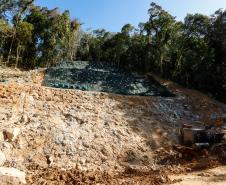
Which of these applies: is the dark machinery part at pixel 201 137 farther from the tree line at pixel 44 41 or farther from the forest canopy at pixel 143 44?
the tree line at pixel 44 41

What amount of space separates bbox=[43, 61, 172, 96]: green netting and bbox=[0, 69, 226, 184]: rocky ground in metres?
1.90

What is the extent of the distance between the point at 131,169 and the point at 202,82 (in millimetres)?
15332

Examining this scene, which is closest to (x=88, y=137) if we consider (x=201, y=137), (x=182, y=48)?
(x=201, y=137)

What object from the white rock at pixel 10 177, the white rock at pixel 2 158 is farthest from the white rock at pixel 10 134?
the white rock at pixel 10 177

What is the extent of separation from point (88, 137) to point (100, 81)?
8952 mm

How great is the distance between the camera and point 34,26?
33.4 meters

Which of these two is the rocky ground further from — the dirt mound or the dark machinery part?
the dark machinery part

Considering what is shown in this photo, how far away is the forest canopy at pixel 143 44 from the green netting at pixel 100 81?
13.1ft

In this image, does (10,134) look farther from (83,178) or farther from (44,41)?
(44,41)

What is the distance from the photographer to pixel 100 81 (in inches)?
894

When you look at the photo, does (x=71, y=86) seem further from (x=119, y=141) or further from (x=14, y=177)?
(x=14, y=177)

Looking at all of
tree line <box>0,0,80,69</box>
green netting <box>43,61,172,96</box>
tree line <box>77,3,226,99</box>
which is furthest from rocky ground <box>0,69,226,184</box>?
tree line <box>0,0,80,69</box>

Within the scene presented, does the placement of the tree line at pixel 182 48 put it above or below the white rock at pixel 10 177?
above

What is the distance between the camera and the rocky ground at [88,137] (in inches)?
464
